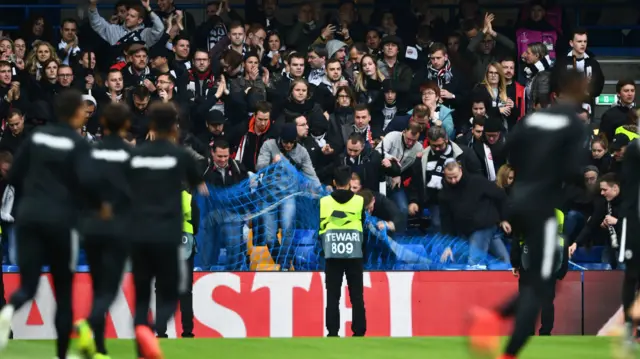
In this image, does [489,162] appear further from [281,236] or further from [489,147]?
[281,236]

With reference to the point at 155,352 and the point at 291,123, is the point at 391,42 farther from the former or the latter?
the point at 155,352

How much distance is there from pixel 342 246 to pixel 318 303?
1.85m

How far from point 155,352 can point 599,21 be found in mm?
15958

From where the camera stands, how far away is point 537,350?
39.5ft

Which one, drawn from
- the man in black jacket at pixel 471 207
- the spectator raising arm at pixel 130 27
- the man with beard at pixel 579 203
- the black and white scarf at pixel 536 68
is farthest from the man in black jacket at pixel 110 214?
the black and white scarf at pixel 536 68

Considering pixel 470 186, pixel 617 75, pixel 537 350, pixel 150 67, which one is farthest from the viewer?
pixel 617 75

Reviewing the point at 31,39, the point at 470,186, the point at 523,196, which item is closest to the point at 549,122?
the point at 523,196

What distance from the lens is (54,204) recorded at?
10141 millimetres

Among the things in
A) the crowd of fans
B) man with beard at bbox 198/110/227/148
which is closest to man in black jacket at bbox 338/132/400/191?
the crowd of fans

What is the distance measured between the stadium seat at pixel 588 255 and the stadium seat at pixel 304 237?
11.6ft

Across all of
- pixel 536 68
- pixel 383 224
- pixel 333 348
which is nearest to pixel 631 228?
pixel 333 348

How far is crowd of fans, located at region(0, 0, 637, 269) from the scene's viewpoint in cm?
1684

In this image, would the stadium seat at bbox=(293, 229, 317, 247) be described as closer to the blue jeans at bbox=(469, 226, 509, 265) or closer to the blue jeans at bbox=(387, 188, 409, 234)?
the blue jeans at bbox=(387, 188, 409, 234)

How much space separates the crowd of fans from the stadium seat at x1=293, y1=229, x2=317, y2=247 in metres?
0.16
